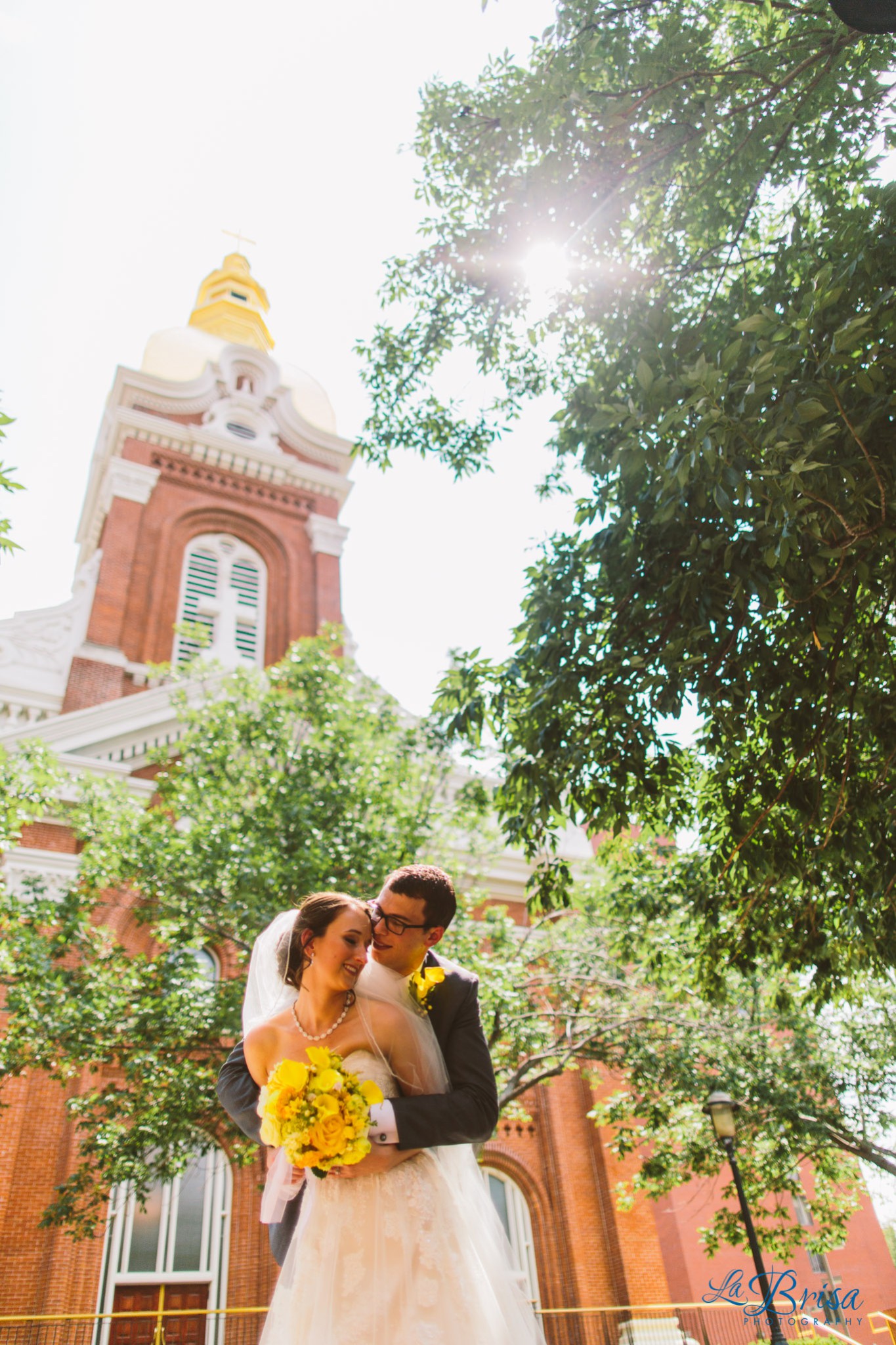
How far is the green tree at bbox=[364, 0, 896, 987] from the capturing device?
15.4ft

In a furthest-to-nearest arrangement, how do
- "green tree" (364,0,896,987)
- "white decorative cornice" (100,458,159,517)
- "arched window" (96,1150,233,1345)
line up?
1. "white decorative cornice" (100,458,159,517)
2. "arched window" (96,1150,233,1345)
3. "green tree" (364,0,896,987)

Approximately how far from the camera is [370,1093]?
2779mm

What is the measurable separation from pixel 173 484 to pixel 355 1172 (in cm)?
2327

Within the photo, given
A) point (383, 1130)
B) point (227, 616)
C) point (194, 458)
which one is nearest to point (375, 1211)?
point (383, 1130)

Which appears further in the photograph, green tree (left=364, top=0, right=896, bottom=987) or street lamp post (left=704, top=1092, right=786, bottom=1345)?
street lamp post (left=704, top=1092, right=786, bottom=1345)

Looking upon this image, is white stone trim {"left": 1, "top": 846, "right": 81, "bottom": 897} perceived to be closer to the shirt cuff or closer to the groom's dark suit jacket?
the groom's dark suit jacket

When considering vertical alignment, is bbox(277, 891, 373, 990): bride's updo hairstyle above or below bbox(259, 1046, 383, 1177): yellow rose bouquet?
above

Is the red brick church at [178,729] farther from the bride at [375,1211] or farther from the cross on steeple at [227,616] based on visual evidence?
the bride at [375,1211]

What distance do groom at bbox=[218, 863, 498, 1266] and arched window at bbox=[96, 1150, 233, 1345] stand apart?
424 inches

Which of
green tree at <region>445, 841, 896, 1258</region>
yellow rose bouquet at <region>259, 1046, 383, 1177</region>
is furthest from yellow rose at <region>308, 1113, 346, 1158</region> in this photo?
green tree at <region>445, 841, 896, 1258</region>

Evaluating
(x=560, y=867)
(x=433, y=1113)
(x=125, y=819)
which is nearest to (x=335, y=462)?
(x=125, y=819)

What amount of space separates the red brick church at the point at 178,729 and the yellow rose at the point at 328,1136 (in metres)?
8.09

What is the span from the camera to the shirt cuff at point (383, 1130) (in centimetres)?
278

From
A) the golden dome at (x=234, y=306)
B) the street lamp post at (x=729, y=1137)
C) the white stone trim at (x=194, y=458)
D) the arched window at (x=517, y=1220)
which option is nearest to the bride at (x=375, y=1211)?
the street lamp post at (x=729, y=1137)
